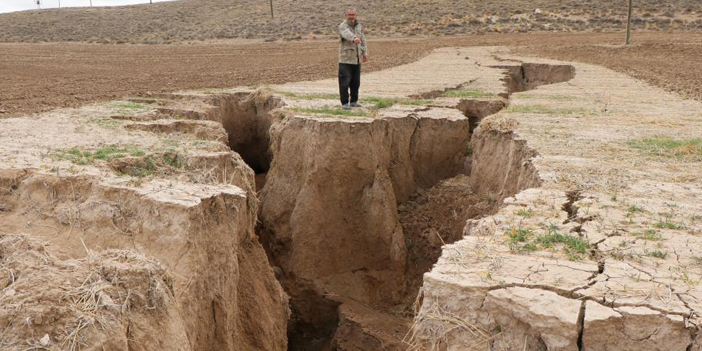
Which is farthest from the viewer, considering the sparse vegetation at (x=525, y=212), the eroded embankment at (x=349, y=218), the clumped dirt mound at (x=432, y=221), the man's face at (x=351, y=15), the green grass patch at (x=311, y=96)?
the green grass patch at (x=311, y=96)

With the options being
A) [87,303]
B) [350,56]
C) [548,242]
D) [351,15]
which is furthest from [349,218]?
[87,303]

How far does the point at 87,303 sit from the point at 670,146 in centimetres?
638

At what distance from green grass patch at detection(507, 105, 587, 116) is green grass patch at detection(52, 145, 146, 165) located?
19.1ft

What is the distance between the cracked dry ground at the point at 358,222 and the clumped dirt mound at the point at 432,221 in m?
0.03

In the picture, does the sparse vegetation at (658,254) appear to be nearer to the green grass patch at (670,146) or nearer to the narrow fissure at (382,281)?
the green grass patch at (670,146)

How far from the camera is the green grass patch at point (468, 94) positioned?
11.3m

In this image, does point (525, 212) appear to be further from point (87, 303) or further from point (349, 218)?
point (349, 218)

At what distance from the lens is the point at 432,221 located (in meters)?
8.92

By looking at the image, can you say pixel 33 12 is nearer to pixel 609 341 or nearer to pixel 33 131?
pixel 33 131

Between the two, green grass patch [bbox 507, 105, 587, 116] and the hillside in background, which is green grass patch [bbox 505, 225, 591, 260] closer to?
green grass patch [bbox 507, 105, 587, 116]

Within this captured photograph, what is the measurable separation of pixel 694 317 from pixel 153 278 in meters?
2.92

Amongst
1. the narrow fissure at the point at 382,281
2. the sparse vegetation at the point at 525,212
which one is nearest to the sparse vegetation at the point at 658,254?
the sparse vegetation at the point at 525,212

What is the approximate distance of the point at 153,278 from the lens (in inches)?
145

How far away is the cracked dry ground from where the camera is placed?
335 cm
